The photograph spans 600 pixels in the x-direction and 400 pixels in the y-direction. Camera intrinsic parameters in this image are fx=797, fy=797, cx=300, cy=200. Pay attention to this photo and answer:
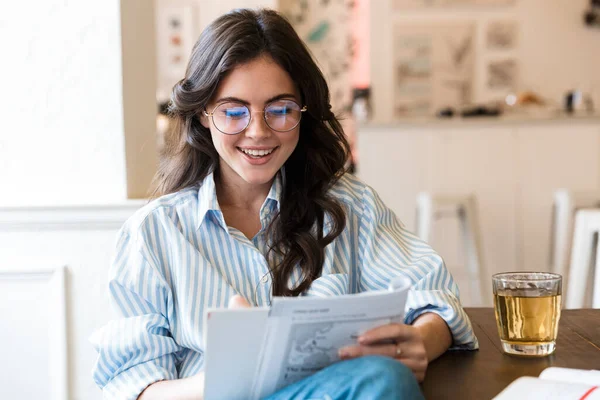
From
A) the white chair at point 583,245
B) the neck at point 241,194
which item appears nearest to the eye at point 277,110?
the neck at point 241,194

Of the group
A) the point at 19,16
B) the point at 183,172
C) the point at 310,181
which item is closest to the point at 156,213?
the point at 183,172

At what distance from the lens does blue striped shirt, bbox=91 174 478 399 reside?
127 centimetres

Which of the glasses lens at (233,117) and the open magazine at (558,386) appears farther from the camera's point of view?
the glasses lens at (233,117)

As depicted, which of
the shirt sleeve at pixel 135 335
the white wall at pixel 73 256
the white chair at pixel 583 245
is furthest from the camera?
the white chair at pixel 583 245

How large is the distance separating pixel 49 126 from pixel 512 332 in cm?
128

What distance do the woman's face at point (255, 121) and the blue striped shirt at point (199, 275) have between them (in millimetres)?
90

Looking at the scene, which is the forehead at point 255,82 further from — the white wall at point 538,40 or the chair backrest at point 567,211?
the white wall at point 538,40

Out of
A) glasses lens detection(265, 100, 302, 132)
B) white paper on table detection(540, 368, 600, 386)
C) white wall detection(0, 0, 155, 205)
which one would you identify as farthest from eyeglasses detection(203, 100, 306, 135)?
white wall detection(0, 0, 155, 205)

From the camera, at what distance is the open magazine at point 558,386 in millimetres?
941

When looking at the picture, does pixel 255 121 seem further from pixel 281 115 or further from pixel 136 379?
pixel 136 379

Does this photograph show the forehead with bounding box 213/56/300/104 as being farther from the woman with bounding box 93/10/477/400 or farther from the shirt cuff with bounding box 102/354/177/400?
the shirt cuff with bounding box 102/354/177/400

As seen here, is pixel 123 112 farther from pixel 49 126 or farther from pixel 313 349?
pixel 313 349

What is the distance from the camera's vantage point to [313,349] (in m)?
0.99

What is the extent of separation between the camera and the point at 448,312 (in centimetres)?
130
